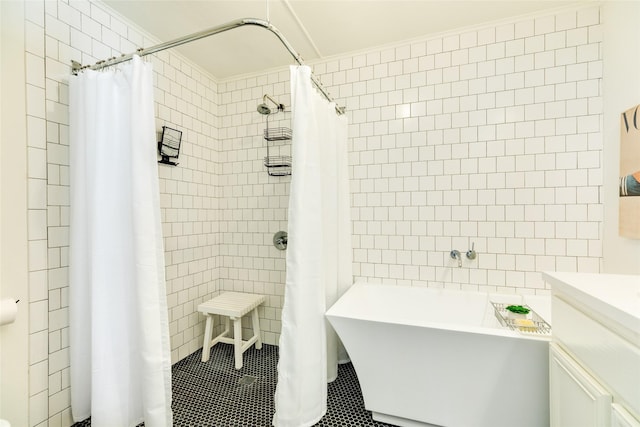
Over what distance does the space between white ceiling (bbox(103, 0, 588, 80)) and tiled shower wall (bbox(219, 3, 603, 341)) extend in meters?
0.13

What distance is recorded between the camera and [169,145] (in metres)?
2.16

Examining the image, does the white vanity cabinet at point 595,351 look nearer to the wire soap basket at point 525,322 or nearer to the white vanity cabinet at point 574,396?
the white vanity cabinet at point 574,396

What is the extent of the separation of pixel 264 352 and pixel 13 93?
8.04 ft

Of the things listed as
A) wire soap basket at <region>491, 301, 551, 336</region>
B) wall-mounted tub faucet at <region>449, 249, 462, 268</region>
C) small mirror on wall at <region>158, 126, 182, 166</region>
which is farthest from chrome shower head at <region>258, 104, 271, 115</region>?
wire soap basket at <region>491, 301, 551, 336</region>

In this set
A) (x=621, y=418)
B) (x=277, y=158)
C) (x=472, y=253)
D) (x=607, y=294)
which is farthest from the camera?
(x=277, y=158)

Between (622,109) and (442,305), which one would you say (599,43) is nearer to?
(622,109)

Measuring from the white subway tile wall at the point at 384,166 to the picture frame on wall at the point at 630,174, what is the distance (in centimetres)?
25

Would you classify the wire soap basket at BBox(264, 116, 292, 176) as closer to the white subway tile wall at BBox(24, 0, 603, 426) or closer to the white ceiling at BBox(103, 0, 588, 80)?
the white subway tile wall at BBox(24, 0, 603, 426)

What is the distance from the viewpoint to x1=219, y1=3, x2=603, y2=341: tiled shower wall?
1.88 metres

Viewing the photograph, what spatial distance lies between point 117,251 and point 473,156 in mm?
2505

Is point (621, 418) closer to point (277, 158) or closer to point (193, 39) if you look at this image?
point (193, 39)

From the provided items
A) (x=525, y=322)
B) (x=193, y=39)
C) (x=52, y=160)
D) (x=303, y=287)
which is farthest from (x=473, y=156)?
(x=52, y=160)

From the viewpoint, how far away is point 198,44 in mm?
2234

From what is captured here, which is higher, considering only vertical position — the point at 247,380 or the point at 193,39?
the point at 193,39
